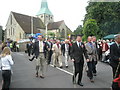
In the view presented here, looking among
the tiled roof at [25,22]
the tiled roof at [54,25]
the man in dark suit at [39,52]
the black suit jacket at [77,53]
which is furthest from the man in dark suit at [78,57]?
the tiled roof at [54,25]

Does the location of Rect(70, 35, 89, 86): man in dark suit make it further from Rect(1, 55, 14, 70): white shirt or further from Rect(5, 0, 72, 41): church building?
Rect(5, 0, 72, 41): church building

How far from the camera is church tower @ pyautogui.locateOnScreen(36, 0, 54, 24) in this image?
274ft

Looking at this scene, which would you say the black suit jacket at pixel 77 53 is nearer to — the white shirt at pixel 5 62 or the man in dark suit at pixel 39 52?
the man in dark suit at pixel 39 52

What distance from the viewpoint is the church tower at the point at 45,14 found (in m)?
83.6

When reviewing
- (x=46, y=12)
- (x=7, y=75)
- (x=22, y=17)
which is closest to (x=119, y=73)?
(x=7, y=75)

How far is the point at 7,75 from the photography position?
5.37 m

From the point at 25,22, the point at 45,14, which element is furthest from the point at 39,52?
the point at 45,14

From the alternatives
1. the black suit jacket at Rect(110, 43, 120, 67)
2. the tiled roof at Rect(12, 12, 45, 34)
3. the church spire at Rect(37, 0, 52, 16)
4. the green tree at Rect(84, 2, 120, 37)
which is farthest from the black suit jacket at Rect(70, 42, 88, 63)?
the church spire at Rect(37, 0, 52, 16)

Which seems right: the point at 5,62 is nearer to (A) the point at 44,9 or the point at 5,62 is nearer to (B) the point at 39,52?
(B) the point at 39,52

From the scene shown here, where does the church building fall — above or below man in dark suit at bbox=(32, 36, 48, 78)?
above

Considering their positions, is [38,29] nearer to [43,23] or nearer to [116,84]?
[43,23]

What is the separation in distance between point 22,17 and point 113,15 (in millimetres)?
43316

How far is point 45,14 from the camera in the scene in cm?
8400

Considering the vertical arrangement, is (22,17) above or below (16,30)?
above
